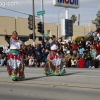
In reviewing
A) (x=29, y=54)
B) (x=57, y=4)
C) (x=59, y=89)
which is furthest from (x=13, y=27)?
(x=59, y=89)

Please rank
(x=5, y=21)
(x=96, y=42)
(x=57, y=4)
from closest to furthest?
(x=96, y=42)
(x=57, y=4)
(x=5, y=21)

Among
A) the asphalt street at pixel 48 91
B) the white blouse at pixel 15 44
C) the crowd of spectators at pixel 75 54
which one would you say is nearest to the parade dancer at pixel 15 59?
the white blouse at pixel 15 44

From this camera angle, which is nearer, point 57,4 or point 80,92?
point 80,92

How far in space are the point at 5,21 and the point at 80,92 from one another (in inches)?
2351

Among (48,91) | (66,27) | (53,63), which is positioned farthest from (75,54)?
(48,91)

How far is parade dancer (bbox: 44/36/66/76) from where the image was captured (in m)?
15.5

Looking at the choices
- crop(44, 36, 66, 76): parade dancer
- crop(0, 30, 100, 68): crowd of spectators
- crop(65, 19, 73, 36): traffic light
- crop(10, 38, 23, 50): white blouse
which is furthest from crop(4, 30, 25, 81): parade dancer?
crop(65, 19, 73, 36): traffic light

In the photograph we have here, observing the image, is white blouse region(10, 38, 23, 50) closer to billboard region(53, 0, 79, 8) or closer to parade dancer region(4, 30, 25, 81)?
parade dancer region(4, 30, 25, 81)

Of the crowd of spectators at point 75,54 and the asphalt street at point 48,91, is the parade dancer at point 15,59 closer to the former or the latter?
the asphalt street at point 48,91

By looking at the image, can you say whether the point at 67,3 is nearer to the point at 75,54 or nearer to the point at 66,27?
the point at 66,27

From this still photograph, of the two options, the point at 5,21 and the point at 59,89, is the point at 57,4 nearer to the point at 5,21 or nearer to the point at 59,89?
the point at 59,89

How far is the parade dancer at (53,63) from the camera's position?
15.5 meters

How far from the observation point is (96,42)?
947 inches

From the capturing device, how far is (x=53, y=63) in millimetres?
15664
